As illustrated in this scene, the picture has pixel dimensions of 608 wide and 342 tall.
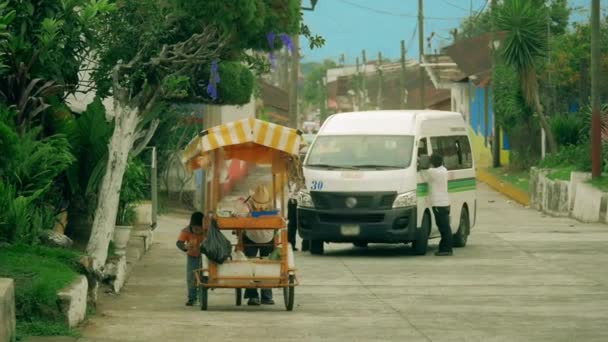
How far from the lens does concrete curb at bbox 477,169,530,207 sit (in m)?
38.2

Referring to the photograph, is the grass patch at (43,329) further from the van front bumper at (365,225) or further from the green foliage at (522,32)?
the green foliage at (522,32)

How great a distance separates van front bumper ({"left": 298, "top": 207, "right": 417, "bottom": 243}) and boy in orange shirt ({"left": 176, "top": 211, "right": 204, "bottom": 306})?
20.3ft

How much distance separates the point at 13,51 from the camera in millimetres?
14828

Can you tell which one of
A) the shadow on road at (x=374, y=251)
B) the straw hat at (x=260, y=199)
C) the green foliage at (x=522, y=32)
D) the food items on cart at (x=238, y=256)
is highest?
the green foliage at (x=522, y=32)

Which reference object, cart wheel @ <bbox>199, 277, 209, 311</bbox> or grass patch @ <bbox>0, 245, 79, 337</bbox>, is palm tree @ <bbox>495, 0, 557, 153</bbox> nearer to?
cart wheel @ <bbox>199, 277, 209, 311</bbox>

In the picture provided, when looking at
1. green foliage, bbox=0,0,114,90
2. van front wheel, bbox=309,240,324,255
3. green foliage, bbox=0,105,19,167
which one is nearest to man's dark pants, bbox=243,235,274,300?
green foliage, bbox=0,105,19,167

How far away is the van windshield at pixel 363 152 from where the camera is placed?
21375 millimetres

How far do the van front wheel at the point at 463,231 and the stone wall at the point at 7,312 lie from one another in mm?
12955

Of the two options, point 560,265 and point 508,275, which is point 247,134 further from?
point 560,265

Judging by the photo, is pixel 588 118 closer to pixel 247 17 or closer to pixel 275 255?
pixel 247 17

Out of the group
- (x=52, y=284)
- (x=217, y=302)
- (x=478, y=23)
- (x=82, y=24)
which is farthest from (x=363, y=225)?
(x=478, y=23)

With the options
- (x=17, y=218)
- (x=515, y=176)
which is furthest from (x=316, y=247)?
(x=515, y=176)

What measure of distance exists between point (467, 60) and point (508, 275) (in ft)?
160

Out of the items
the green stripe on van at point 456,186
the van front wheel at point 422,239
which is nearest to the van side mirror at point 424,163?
the green stripe on van at point 456,186
